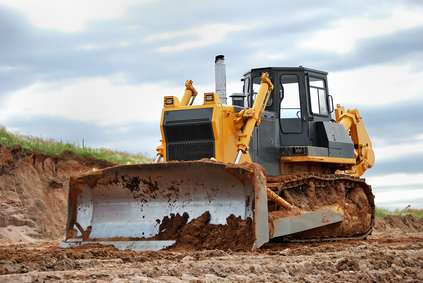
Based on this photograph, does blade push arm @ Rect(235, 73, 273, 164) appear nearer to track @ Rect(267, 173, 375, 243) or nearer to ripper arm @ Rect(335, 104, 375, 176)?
track @ Rect(267, 173, 375, 243)

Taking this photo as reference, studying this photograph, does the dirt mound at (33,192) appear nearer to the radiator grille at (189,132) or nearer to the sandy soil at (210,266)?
the radiator grille at (189,132)

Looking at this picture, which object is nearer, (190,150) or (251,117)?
(190,150)

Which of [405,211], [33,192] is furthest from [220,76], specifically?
[405,211]

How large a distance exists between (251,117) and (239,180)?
6.17 ft

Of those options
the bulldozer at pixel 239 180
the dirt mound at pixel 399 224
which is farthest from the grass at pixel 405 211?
the bulldozer at pixel 239 180

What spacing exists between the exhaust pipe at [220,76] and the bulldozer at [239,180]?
2 centimetres

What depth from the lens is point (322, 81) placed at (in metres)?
10.0

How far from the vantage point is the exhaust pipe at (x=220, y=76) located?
29.2 feet

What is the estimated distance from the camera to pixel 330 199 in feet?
29.5

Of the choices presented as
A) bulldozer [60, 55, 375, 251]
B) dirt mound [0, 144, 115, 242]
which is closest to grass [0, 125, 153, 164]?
dirt mound [0, 144, 115, 242]

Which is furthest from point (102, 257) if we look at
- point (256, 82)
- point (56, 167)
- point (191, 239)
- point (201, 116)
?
point (56, 167)

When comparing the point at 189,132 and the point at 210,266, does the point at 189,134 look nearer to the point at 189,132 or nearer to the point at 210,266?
the point at 189,132

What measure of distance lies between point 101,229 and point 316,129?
4614mm

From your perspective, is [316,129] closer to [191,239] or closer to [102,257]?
[191,239]
